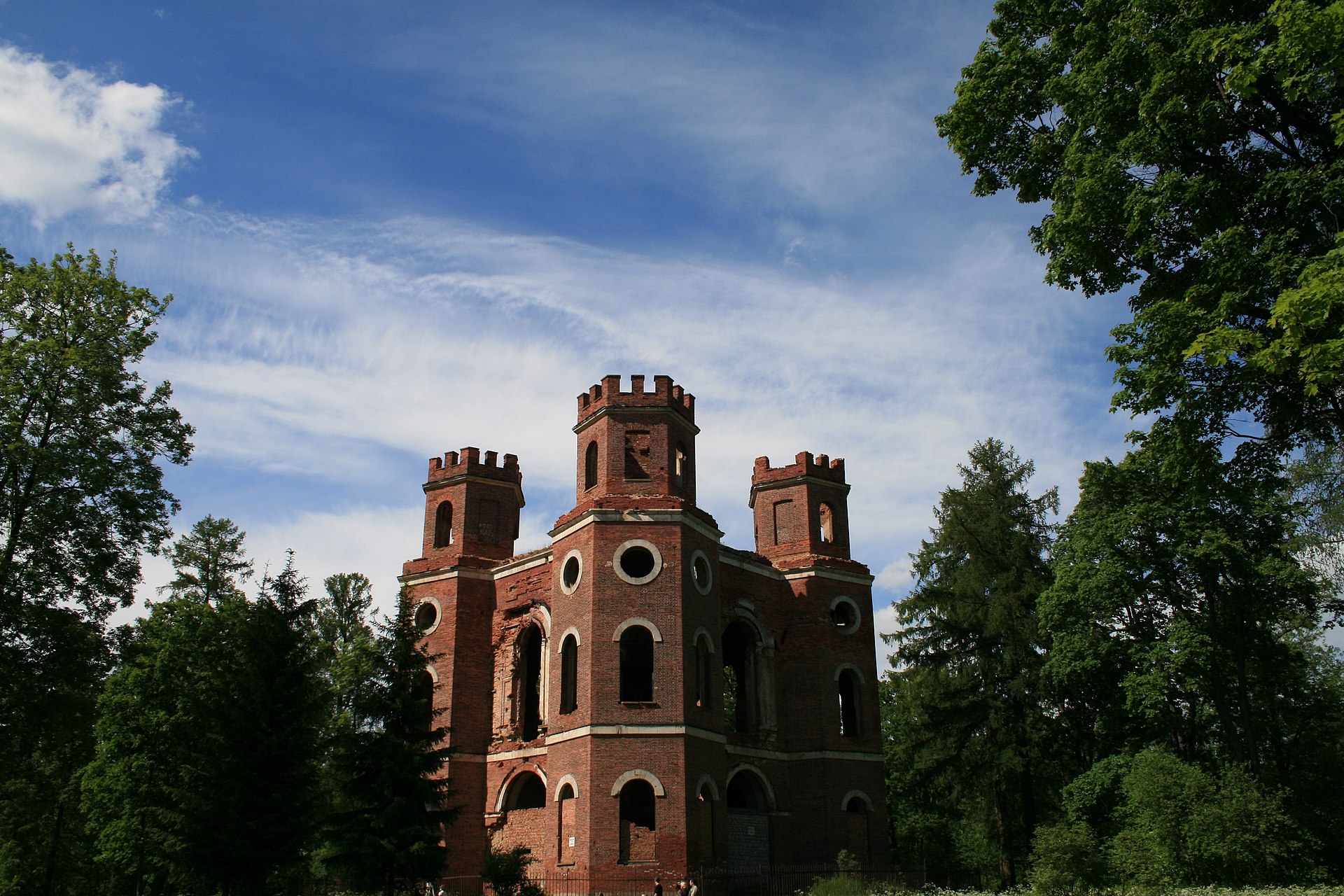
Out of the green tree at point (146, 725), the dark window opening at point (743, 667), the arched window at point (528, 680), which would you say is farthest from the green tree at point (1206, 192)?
the green tree at point (146, 725)

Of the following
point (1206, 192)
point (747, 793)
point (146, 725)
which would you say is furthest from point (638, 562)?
point (1206, 192)

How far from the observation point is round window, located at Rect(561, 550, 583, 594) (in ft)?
82.0

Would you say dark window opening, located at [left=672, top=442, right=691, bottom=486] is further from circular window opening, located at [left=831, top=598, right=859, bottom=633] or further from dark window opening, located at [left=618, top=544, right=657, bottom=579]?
circular window opening, located at [left=831, top=598, right=859, bottom=633]

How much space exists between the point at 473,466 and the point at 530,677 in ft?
22.1

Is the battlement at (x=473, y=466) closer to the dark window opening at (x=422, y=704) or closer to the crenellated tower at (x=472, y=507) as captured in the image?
the crenellated tower at (x=472, y=507)

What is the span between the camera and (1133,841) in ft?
74.5

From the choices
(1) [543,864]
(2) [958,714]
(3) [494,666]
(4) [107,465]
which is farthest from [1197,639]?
(4) [107,465]

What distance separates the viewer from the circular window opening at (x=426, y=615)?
28.8 m

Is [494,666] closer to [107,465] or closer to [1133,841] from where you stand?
[107,465]

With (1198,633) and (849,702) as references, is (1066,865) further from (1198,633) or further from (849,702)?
(849,702)

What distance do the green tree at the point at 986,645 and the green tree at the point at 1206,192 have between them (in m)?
17.2

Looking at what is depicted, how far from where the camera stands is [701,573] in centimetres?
2586

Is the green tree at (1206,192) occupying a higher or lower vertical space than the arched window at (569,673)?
higher

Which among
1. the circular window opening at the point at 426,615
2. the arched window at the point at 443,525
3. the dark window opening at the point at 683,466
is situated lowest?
the circular window opening at the point at 426,615
